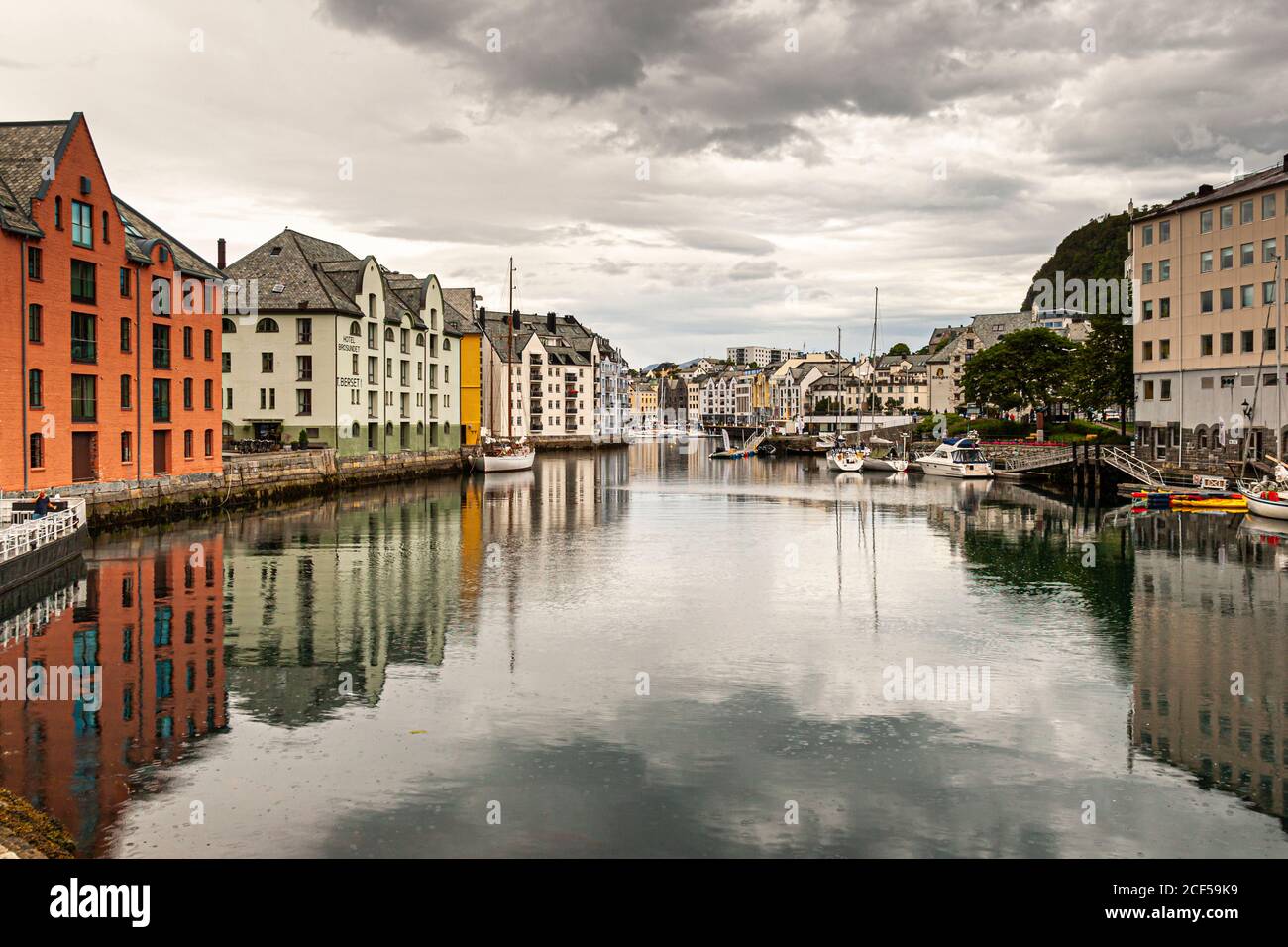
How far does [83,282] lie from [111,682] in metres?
34.8

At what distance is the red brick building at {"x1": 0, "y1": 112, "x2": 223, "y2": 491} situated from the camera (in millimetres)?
44406

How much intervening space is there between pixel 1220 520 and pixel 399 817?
54.7 meters

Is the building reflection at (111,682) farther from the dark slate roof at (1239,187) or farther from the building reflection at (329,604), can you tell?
the dark slate roof at (1239,187)

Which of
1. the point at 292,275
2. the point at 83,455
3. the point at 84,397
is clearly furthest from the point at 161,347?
the point at 292,275

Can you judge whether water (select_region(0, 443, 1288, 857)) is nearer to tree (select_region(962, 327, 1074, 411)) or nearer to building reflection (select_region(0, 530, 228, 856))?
building reflection (select_region(0, 530, 228, 856))

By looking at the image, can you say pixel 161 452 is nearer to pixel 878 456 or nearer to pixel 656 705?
pixel 656 705

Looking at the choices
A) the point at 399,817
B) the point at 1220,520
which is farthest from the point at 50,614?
the point at 1220,520

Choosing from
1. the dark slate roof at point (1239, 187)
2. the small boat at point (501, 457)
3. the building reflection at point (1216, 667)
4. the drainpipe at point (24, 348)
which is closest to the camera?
the building reflection at point (1216, 667)

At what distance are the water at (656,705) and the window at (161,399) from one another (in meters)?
15.2

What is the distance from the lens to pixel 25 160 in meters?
47.8

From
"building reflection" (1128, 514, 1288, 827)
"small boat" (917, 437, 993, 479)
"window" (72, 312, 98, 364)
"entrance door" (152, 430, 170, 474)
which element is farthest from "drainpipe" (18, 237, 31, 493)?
"small boat" (917, 437, 993, 479)

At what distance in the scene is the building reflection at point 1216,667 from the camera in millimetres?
17234

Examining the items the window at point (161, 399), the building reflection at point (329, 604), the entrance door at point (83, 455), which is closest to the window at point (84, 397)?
the entrance door at point (83, 455)
